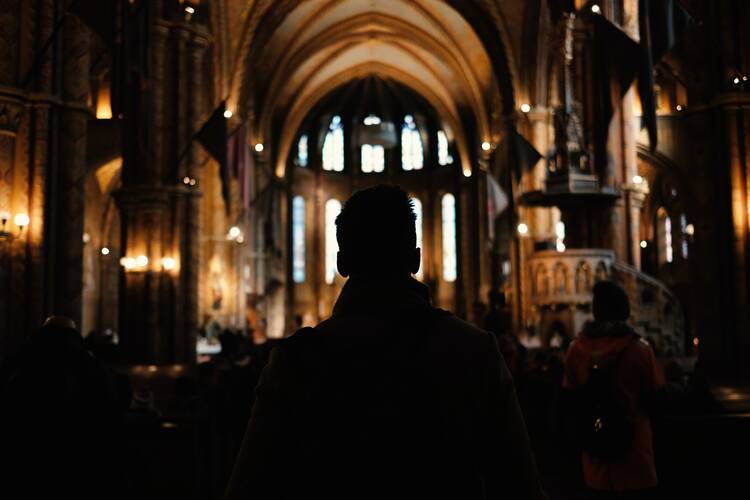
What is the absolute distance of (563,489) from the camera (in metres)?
7.88

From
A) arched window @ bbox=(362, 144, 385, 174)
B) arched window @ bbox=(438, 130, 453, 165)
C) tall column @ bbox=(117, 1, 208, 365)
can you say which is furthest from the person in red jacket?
arched window @ bbox=(362, 144, 385, 174)

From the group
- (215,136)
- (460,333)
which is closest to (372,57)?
(215,136)

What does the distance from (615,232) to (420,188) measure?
3217 cm

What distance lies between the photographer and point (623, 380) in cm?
414

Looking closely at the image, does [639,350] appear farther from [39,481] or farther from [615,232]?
[615,232]

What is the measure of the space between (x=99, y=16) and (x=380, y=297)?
1005cm

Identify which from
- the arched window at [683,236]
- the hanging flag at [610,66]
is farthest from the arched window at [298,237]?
the hanging flag at [610,66]

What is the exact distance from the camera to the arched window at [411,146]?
46781 mm

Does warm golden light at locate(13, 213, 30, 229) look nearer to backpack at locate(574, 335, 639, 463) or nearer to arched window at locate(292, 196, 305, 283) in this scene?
backpack at locate(574, 335, 639, 463)

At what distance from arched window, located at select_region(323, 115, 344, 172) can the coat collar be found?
45.3m

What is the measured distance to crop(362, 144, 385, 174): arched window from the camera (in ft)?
156

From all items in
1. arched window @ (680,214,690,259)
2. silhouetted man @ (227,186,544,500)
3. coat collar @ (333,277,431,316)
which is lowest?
silhouetted man @ (227,186,544,500)

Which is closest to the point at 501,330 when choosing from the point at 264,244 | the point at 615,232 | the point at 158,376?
the point at 615,232

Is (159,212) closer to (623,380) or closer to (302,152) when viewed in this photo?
(623,380)
